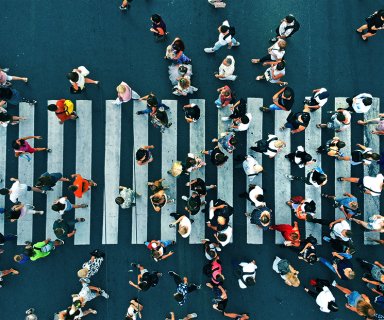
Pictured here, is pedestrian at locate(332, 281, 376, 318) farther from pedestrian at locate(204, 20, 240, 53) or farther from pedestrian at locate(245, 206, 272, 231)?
pedestrian at locate(204, 20, 240, 53)

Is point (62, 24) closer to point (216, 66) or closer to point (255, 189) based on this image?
point (216, 66)

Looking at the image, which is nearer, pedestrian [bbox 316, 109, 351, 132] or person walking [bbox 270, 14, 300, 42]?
person walking [bbox 270, 14, 300, 42]

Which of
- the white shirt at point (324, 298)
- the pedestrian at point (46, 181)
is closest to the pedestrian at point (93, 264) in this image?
the pedestrian at point (46, 181)

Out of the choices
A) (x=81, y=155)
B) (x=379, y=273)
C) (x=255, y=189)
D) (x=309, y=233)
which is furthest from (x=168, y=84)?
(x=379, y=273)

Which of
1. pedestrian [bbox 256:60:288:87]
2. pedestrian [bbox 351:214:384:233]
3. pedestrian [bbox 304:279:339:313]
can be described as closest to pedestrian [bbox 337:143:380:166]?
pedestrian [bbox 351:214:384:233]

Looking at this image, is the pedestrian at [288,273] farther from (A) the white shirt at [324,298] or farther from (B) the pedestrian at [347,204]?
(B) the pedestrian at [347,204]

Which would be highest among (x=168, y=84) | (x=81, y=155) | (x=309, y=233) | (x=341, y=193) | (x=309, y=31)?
(x=309, y=31)
